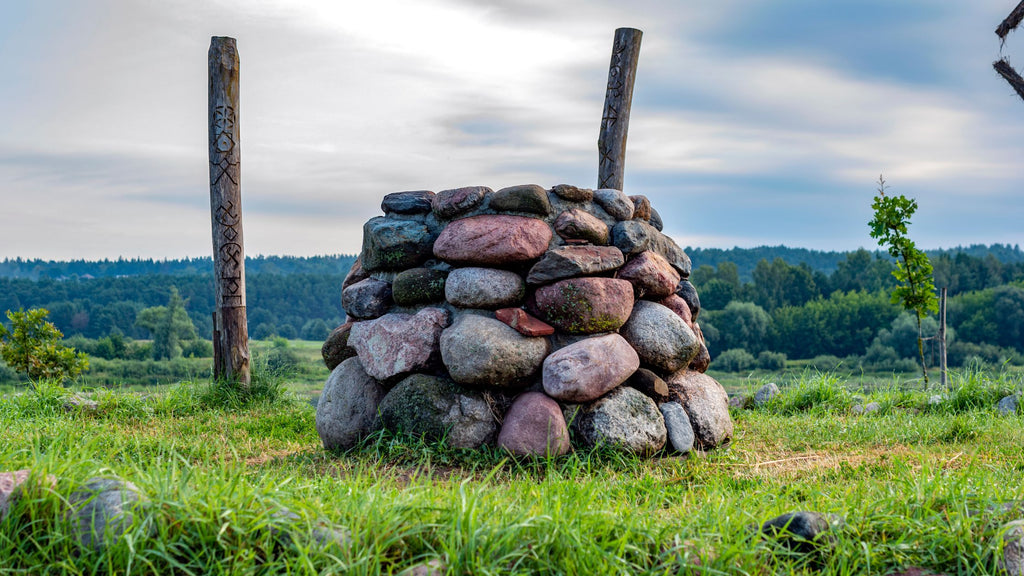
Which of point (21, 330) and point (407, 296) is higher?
point (407, 296)

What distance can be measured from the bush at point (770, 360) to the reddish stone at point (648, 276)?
1148 inches

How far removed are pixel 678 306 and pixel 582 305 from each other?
111 cm

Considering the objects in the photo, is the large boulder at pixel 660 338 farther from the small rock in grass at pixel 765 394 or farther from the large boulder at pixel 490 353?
the small rock in grass at pixel 765 394

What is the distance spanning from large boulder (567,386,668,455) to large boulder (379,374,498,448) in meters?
0.57

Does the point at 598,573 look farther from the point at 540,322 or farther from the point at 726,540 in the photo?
the point at 540,322

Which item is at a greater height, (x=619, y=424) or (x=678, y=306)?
(x=678, y=306)

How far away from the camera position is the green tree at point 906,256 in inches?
377

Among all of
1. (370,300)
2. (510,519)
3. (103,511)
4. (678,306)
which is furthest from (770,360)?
(103,511)

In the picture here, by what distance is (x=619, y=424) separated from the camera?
4.78 metres

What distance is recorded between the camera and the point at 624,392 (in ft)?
16.1

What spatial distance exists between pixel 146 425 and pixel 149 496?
4.57 metres

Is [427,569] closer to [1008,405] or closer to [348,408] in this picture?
[348,408]

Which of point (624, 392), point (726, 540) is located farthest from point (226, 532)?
point (624, 392)

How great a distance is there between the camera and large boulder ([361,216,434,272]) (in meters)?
5.36
